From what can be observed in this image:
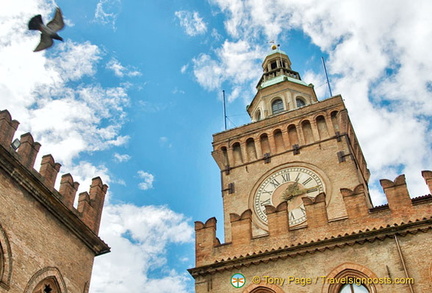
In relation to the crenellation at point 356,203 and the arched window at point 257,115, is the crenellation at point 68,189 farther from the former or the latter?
the arched window at point 257,115

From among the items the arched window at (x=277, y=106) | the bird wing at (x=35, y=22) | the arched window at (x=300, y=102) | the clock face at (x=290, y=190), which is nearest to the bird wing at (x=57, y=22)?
the bird wing at (x=35, y=22)

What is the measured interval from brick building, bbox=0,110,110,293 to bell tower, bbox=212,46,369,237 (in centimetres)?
700

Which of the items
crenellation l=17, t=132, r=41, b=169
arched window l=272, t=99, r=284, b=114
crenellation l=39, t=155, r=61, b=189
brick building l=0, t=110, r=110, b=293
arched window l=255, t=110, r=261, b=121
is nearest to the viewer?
brick building l=0, t=110, r=110, b=293

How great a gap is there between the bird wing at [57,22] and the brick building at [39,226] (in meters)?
4.31

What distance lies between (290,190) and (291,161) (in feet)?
5.25

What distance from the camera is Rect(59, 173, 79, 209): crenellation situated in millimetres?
16906

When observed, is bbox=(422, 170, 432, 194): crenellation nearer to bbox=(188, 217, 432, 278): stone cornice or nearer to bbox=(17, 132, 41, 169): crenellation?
bbox=(188, 217, 432, 278): stone cornice

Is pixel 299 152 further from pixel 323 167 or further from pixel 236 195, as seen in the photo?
pixel 236 195

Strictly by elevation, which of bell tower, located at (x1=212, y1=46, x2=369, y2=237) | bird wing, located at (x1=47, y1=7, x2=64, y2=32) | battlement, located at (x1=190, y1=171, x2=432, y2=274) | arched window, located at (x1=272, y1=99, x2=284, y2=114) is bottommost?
battlement, located at (x1=190, y1=171, x2=432, y2=274)

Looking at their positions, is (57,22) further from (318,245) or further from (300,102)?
(300,102)

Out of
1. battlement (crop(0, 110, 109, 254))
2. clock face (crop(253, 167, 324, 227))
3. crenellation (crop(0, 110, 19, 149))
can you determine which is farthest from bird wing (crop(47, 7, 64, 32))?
clock face (crop(253, 167, 324, 227))

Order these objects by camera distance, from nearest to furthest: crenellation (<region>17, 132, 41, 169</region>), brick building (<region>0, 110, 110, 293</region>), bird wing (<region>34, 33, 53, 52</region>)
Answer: bird wing (<region>34, 33, 53, 52</region>)
brick building (<region>0, 110, 110, 293</region>)
crenellation (<region>17, 132, 41, 169</region>)

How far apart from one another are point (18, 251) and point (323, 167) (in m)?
13.0

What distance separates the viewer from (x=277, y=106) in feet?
92.4
